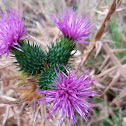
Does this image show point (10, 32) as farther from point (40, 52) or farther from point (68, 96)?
point (68, 96)

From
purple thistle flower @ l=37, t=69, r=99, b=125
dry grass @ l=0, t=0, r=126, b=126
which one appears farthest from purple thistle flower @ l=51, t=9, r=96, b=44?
purple thistle flower @ l=37, t=69, r=99, b=125

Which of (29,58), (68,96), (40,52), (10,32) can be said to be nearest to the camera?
(68,96)

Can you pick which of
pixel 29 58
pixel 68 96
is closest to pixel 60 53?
pixel 29 58

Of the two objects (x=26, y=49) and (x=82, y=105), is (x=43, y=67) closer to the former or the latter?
(x=26, y=49)

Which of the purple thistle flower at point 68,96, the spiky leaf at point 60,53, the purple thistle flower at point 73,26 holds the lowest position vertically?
the purple thistle flower at point 68,96

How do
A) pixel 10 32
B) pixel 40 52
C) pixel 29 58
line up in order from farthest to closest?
pixel 40 52
pixel 29 58
pixel 10 32

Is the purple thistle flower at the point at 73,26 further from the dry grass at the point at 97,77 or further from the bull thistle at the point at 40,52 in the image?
the dry grass at the point at 97,77

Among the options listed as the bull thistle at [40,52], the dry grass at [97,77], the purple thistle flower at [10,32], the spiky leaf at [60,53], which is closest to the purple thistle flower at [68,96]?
the bull thistle at [40,52]

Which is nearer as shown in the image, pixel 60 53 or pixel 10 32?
pixel 10 32

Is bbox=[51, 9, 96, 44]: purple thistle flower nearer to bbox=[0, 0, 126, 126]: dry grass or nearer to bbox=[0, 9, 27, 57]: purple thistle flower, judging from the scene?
bbox=[0, 0, 126, 126]: dry grass

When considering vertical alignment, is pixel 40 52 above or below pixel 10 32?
below

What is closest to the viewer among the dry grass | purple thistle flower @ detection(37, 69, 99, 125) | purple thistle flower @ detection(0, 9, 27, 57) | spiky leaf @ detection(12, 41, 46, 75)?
purple thistle flower @ detection(37, 69, 99, 125)
